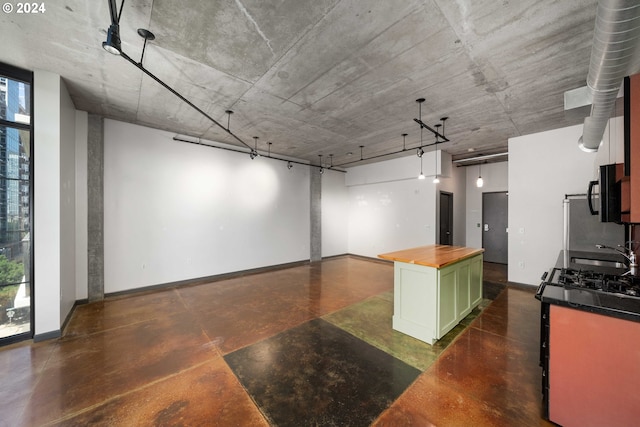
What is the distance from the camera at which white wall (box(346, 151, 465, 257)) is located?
675cm

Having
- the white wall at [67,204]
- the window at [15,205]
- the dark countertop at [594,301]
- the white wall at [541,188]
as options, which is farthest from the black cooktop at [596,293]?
the window at [15,205]

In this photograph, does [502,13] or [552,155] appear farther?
[552,155]

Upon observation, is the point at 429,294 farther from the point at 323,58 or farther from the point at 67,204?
the point at 67,204

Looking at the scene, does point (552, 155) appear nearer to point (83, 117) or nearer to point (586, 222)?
point (586, 222)

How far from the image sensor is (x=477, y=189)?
7.82 metres

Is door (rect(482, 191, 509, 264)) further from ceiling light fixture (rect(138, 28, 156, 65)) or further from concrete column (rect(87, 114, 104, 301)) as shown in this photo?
concrete column (rect(87, 114, 104, 301))

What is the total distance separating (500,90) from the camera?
3.29 m

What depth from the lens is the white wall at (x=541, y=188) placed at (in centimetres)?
452

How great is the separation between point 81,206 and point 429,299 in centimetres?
586

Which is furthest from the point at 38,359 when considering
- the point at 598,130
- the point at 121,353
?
the point at 598,130

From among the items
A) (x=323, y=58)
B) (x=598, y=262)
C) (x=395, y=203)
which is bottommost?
(x=598, y=262)

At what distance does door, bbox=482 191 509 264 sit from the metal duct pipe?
536 centimetres

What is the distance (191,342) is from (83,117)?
4349 millimetres

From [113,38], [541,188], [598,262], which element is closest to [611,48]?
[598,262]
